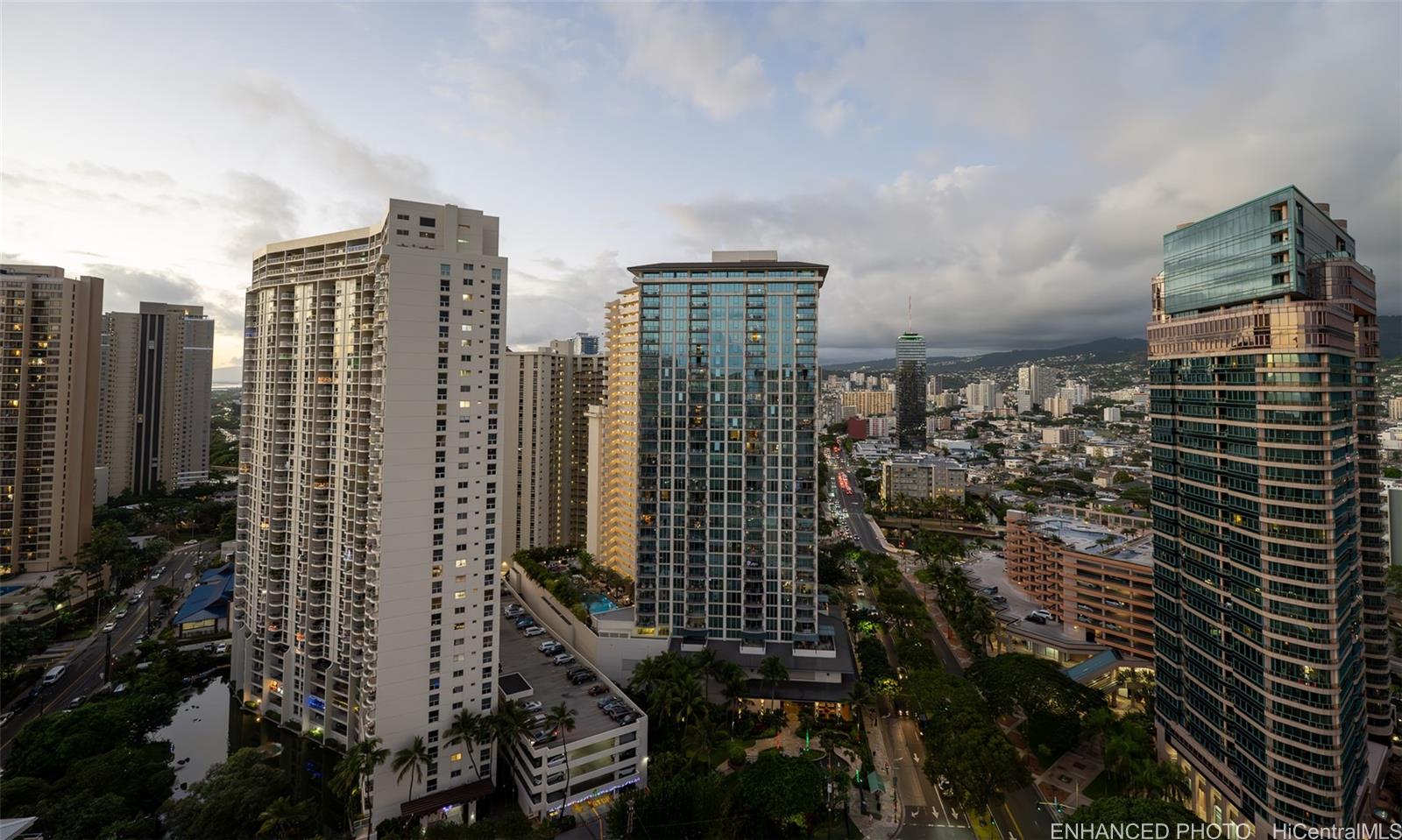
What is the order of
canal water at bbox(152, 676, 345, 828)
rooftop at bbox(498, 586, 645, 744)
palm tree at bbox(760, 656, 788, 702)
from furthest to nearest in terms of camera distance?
palm tree at bbox(760, 656, 788, 702) → rooftop at bbox(498, 586, 645, 744) → canal water at bbox(152, 676, 345, 828)

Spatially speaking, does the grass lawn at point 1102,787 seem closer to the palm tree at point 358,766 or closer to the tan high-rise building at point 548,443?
the palm tree at point 358,766

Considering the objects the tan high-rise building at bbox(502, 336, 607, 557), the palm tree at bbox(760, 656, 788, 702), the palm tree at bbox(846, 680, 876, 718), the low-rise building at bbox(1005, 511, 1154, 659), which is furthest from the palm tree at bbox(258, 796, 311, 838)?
the low-rise building at bbox(1005, 511, 1154, 659)

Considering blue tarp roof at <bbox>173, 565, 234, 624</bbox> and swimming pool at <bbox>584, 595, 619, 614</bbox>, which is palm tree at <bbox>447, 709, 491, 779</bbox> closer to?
swimming pool at <bbox>584, 595, 619, 614</bbox>

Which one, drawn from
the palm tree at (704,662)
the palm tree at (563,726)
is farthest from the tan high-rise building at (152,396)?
the palm tree at (704,662)

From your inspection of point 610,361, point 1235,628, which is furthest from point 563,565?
point 1235,628

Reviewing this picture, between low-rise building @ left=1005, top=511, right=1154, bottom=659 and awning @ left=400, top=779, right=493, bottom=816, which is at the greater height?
low-rise building @ left=1005, top=511, right=1154, bottom=659

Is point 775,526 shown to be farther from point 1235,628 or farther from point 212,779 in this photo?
point 212,779
